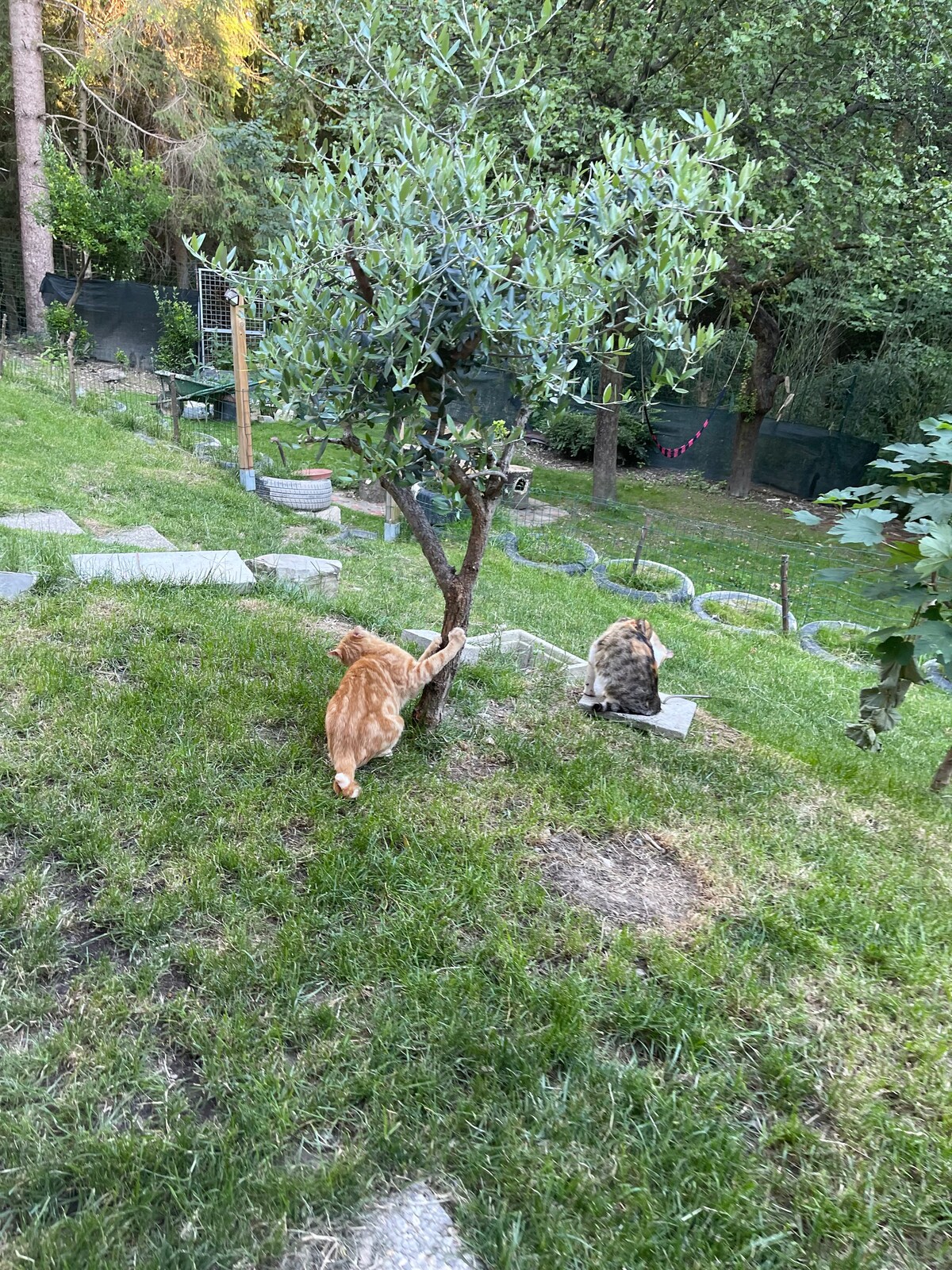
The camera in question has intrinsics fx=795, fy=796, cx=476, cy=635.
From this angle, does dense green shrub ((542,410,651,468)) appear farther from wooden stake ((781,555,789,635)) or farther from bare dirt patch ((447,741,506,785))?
bare dirt patch ((447,741,506,785))

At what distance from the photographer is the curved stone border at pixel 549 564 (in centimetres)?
834

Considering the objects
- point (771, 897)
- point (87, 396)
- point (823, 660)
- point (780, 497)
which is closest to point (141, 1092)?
point (771, 897)

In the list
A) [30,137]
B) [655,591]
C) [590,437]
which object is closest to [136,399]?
[30,137]

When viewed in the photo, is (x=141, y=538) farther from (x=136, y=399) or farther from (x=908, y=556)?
(x=136, y=399)

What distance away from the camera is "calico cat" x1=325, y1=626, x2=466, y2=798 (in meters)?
3.03

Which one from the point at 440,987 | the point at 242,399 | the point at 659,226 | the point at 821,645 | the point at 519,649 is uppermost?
the point at 659,226

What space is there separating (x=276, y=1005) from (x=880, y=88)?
9927 mm

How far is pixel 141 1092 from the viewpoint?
1.88 m

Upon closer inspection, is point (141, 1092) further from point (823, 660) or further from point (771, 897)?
point (823, 660)

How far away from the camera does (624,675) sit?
4.00 meters

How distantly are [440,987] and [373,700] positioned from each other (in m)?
1.19

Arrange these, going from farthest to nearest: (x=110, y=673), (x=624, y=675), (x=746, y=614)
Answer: (x=746, y=614) < (x=624, y=675) < (x=110, y=673)

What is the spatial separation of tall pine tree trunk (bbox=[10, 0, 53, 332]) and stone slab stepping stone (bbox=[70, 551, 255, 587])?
14504 mm

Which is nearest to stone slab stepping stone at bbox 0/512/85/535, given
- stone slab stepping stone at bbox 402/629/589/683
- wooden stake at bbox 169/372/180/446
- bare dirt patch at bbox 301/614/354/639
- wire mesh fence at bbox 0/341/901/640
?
bare dirt patch at bbox 301/614/354/639
